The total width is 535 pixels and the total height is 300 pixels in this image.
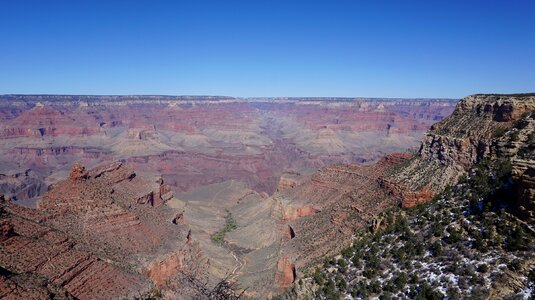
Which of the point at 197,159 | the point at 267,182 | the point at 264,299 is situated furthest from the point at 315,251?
the point at 197,159

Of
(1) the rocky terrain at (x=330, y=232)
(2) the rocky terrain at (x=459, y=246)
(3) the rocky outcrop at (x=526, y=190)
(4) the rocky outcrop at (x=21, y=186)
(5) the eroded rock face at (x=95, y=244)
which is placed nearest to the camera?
(2) the rocky terrain at (x=459, y=246)

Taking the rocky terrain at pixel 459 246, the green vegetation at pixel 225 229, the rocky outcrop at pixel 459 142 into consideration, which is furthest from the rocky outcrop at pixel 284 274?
the green vegetation at pixel 225 229

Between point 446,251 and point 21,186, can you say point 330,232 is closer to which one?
point 446,251

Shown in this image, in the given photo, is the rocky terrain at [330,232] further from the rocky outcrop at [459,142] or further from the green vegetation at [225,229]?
the green vegetation at [225,229]

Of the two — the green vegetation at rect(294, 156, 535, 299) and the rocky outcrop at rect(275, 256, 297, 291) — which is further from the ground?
the green vegetation at rect(294, 156, 535, 299)

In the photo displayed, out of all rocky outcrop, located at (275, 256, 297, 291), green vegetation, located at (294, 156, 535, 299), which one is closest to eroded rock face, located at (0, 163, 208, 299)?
rocky outcrop, located at (275, 256, 297, 291)

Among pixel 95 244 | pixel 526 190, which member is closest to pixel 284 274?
pixel 95 244

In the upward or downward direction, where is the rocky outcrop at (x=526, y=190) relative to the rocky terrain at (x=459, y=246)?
upward

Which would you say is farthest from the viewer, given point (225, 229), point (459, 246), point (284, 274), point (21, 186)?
point (21, 186)

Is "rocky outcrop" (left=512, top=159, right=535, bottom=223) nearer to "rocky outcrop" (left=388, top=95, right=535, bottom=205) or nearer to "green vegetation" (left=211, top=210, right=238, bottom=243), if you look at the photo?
"rocky outcrop" (left=388, top=95, right=535, bottom=205)

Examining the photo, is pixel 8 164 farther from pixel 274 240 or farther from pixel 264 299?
pixel 264 299
